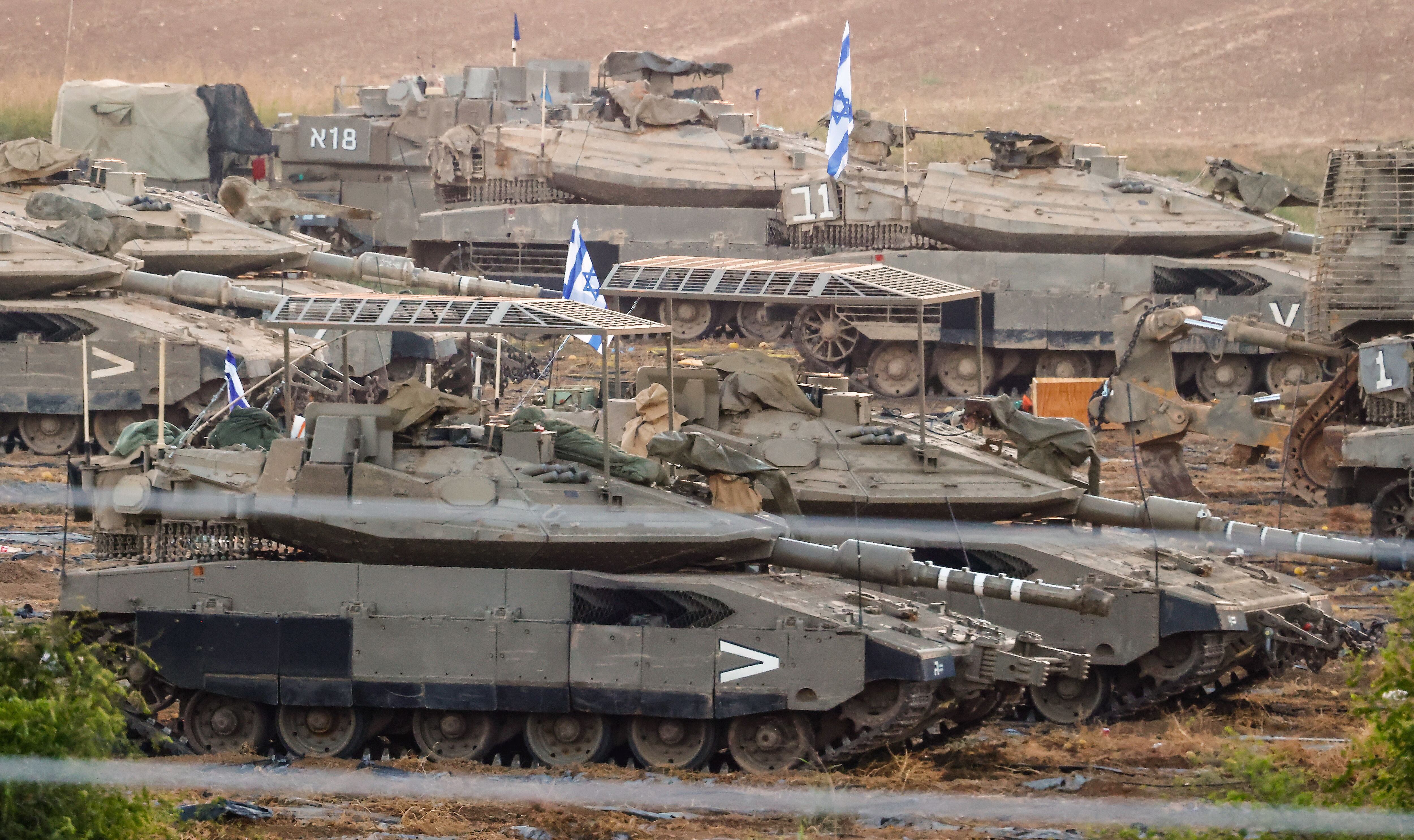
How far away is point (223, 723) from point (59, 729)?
439 cm

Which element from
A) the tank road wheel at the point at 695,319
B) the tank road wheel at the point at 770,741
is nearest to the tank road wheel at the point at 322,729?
the tank road wheel at the point at 770,741

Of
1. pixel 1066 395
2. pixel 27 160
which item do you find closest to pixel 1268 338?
pixel 1066 395

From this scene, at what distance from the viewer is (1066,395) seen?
84.7 feet

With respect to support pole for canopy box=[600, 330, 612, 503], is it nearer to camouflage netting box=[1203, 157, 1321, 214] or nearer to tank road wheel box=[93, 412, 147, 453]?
tank road wheel box=[93, 412, 147, 453]

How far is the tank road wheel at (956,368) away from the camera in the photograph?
94.9ft

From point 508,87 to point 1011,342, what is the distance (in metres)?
17.5

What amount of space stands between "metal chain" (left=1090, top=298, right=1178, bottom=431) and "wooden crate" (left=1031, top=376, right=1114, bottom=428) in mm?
3083

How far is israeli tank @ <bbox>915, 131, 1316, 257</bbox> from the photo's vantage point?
29078mm

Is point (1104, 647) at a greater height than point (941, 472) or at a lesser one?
lesser

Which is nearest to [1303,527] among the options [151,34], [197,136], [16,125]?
[197,136]

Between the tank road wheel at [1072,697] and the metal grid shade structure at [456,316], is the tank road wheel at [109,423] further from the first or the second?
the tank road wheel at [1072,697]

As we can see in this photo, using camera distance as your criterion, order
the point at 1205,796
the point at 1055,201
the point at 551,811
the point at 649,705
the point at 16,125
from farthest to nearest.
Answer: the point at 16,125
the point at 1055,201
the point at 649,705
the point at 551,811
the point at 1205,796

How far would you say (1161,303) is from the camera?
27.4m

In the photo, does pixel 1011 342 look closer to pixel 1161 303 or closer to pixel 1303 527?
pixel 1161 303
